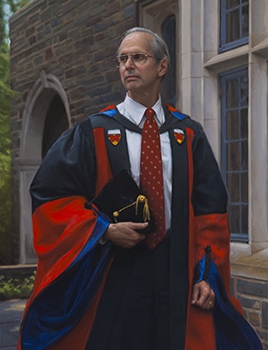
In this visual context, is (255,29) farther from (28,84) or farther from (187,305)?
(28,84)

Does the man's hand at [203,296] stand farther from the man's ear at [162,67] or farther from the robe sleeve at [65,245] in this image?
the man's ear at [162,67]

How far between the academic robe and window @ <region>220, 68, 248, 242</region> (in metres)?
2.09

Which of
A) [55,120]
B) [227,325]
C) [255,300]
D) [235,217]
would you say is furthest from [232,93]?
[55,120]

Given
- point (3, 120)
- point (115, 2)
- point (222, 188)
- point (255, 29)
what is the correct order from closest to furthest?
point (222, 188) → point (255, 29) → point (115, 2) → point (3, 120)

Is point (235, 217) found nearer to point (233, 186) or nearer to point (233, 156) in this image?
point (233, 186)

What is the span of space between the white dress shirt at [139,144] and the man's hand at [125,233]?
0.17 m

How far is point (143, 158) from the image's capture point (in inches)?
115

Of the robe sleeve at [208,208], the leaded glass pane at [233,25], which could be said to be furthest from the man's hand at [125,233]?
the leaded glass pane at [233,25]

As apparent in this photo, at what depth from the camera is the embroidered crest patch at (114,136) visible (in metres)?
2.92

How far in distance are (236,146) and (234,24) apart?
884 millimetres

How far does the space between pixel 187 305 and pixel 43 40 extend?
19.7 feet

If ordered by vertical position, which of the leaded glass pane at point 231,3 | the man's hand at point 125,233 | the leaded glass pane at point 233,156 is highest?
the leaded glass pane at point 231,3

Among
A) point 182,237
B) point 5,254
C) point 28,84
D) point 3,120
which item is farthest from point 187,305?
point 3,120

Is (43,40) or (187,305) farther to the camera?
(43,40)
